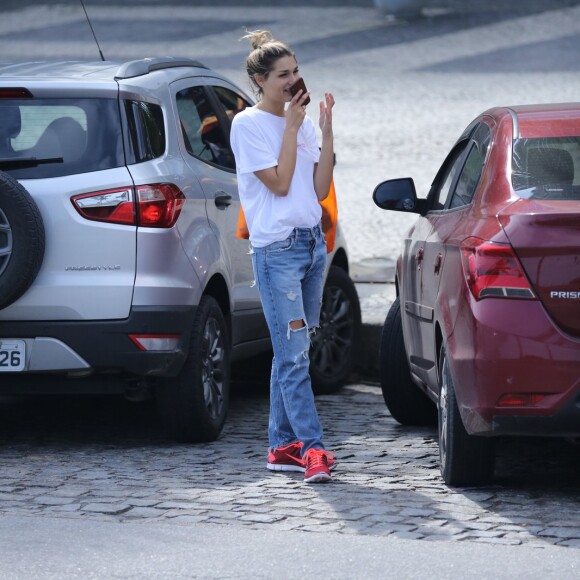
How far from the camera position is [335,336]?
9.06 metres

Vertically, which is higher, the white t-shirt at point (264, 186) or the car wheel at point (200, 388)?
the white t-shirt at point (264, 186)

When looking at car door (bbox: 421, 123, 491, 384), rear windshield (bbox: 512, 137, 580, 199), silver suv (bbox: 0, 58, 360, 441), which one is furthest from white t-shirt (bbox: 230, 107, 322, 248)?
rear windshield (bbox: 512, 137, 580, 199)

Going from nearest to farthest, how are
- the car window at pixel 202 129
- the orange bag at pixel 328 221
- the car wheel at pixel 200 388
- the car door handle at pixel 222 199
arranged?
the orange bag at pixel 328 221 → the car wheel at pixel 200 388 → the car door handle at pixel 222 199 → the car window at pixel 202 129

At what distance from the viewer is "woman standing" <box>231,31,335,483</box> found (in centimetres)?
624

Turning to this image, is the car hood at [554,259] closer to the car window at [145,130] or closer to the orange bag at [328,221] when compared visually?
the orange bag at [328,221]

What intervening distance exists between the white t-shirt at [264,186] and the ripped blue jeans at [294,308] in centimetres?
5

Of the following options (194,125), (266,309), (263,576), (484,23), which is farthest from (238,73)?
(263,576)

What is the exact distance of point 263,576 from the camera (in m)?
4.82

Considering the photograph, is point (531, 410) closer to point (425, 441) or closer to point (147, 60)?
point (425, 441)

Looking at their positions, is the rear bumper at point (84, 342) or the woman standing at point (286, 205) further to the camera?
the rear bumper at point (84, 342)

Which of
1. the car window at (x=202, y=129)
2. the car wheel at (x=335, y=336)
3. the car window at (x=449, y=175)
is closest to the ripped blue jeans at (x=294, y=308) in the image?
the car window at (x=449, y=175)

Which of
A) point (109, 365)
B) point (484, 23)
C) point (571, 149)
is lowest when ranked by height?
point (109, 365)

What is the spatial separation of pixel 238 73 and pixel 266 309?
16.6m

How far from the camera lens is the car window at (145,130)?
6.91 meters
